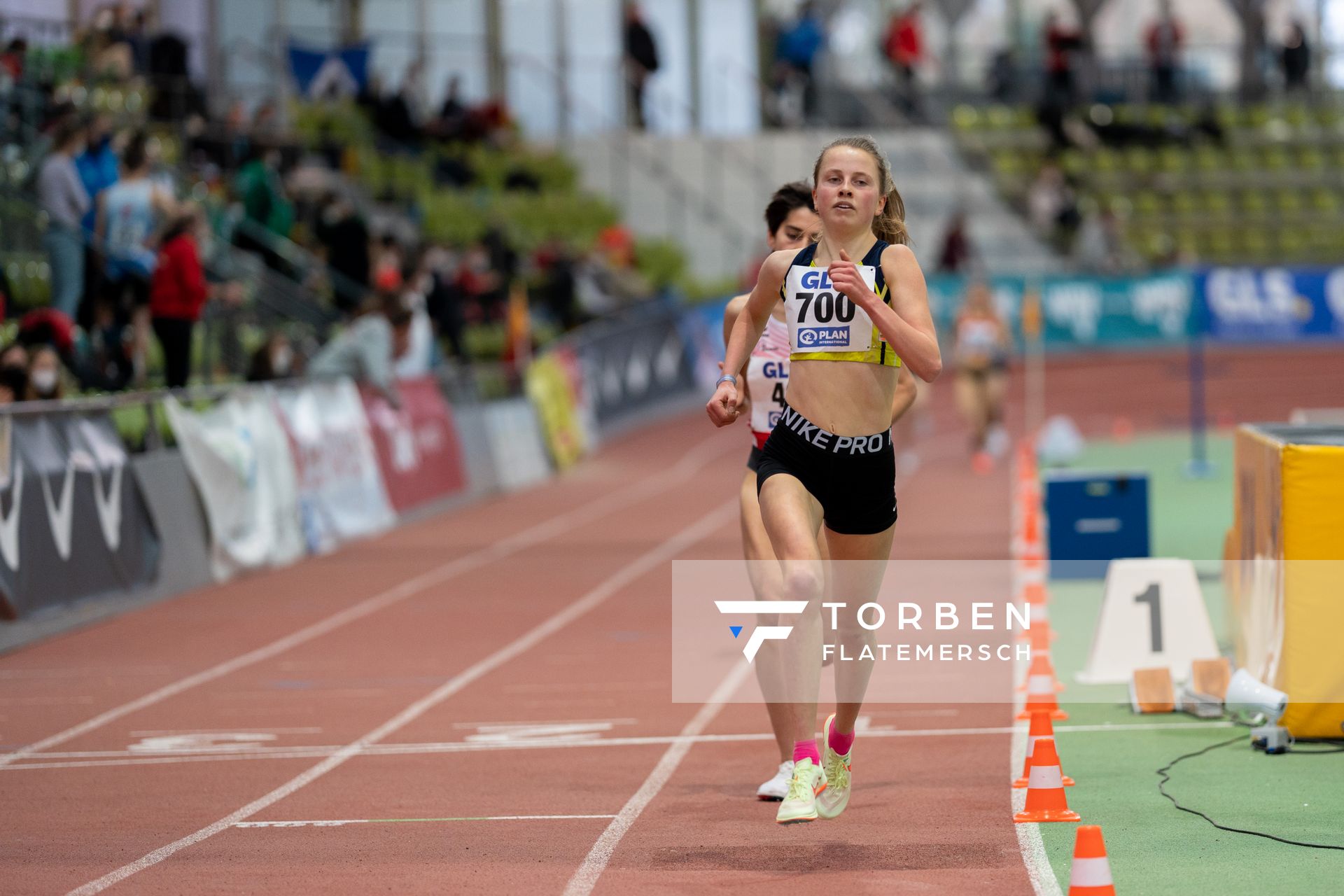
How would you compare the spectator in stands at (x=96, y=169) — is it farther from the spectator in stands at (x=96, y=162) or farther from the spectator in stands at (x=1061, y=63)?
the spectator in stands at (x=1061, y=63)

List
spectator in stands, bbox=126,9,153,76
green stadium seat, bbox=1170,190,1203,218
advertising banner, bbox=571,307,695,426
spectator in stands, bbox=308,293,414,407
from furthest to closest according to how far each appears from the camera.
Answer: green stadium seat, bbox=1170,190,1203,218
advertising banner, bbox=571,307,695,426
spectator in stands, bbox=126,9,153,76
spectator in stands, bbox=308,293,414,407

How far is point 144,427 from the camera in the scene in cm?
1526

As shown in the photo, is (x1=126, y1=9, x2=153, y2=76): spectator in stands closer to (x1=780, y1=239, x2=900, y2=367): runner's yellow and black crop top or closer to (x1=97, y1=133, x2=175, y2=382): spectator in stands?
(x1=97, y1=133, x2=175, y2=382): spectator in stands

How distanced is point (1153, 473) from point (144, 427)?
42.3 ft

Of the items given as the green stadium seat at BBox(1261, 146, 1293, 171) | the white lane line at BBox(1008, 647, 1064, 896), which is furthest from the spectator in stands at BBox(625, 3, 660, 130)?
the white lane line at BBox(1008, 647, 1064, 896)

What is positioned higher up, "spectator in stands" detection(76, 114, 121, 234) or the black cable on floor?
"spectator in stands" detection(76, 114, 121, 234)

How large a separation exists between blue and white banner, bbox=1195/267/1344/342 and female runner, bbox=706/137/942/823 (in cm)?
3110

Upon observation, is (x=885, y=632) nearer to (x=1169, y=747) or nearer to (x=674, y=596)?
(x=674, y=596)

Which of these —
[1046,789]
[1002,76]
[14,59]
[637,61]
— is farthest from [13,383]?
[1002,76]

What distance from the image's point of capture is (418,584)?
1645cm

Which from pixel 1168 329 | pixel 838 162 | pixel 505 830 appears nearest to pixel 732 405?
pixel 838 162

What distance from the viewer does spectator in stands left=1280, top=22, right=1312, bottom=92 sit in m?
44.8

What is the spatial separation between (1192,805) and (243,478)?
1069cm
